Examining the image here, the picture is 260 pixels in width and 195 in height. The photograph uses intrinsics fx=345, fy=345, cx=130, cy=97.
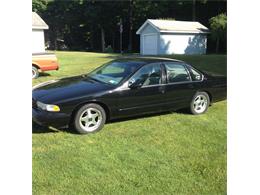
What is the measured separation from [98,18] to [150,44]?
18.8 metres

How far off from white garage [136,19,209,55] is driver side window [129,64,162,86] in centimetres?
2296

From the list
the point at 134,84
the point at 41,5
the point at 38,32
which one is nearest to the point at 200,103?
the point at 134,84

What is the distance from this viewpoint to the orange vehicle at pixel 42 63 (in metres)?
12.9

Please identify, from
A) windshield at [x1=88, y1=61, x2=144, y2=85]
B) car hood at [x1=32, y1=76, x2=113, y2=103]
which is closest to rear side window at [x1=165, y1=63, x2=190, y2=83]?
windshield at [x1=88, y1=61, x2=144, y2=85]

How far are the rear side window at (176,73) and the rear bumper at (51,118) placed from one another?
2.35 meters

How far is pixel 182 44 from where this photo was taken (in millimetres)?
30453

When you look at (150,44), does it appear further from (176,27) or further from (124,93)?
(124,93)

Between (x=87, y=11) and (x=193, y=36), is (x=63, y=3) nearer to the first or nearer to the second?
(x=87, y=11)

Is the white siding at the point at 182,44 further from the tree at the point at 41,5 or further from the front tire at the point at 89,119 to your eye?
the front tire at the point at 89,119

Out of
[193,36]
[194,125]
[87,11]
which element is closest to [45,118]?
[194,125]
